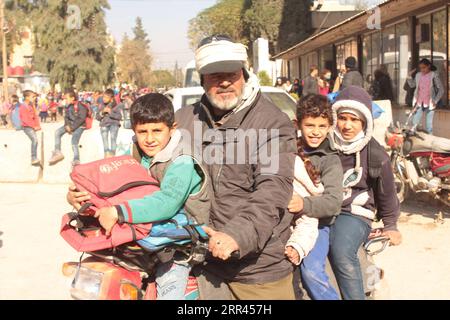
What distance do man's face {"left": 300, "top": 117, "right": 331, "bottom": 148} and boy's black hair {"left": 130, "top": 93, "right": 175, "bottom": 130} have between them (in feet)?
3.13

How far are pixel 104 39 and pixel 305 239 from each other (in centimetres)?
6285

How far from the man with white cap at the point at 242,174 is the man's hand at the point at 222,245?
101 mm

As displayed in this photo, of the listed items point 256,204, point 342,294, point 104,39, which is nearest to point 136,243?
point 256,204

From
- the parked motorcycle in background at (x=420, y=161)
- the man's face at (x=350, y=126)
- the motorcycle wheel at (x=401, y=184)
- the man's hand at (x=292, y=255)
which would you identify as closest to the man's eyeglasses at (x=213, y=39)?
the man's hand at (x=292, y=255)

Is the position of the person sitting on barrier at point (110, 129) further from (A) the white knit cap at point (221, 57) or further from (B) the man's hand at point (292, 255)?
(A) the white knit cap at point (221, 57)

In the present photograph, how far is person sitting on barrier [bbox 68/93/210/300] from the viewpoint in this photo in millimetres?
2363

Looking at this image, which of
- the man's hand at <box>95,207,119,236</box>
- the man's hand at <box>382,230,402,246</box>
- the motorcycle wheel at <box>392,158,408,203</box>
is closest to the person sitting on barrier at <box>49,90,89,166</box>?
the motorcycle wheel at <box>392,158,408,203</box>

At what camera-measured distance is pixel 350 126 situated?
3.53m

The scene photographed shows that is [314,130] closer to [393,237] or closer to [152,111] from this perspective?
[393,237]

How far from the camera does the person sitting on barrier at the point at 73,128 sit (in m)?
11.8

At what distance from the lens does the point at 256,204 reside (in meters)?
2.47

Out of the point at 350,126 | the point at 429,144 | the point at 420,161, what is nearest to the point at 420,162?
the point at 420,161

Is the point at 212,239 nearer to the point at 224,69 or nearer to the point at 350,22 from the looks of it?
the point at 224,69

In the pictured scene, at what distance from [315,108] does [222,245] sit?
1.37 meters
